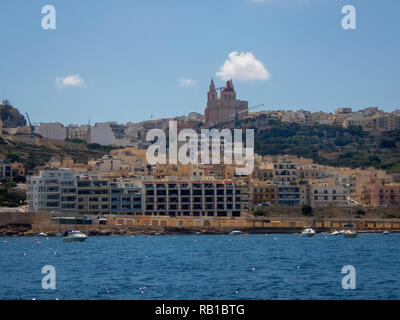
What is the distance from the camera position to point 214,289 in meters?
43.0

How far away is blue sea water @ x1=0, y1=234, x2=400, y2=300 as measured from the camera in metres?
41.6

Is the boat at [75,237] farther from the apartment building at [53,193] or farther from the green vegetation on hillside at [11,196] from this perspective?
the green vegetation on hillside at [11,196]

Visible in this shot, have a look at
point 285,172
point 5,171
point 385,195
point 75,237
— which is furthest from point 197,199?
point 5,171

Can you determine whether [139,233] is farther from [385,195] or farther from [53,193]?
[385,195]

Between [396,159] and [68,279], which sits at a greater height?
[396,159]

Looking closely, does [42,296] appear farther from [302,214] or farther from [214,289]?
[302,214]

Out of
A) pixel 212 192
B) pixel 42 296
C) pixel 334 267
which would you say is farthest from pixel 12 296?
pixel 212 192

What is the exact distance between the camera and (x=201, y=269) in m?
55.7

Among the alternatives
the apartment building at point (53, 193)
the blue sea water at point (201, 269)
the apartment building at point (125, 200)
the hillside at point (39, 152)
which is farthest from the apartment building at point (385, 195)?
the hillside at point (39, 152)

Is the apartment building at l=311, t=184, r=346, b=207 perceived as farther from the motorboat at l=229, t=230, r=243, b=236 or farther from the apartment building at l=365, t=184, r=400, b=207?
the motorboat at l=229, t=230, r=243, b=236

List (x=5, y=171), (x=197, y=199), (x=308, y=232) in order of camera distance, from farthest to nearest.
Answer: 1. (x=5, y=171)
2. (x=197, y=199)
3. (x=308, y=232)
